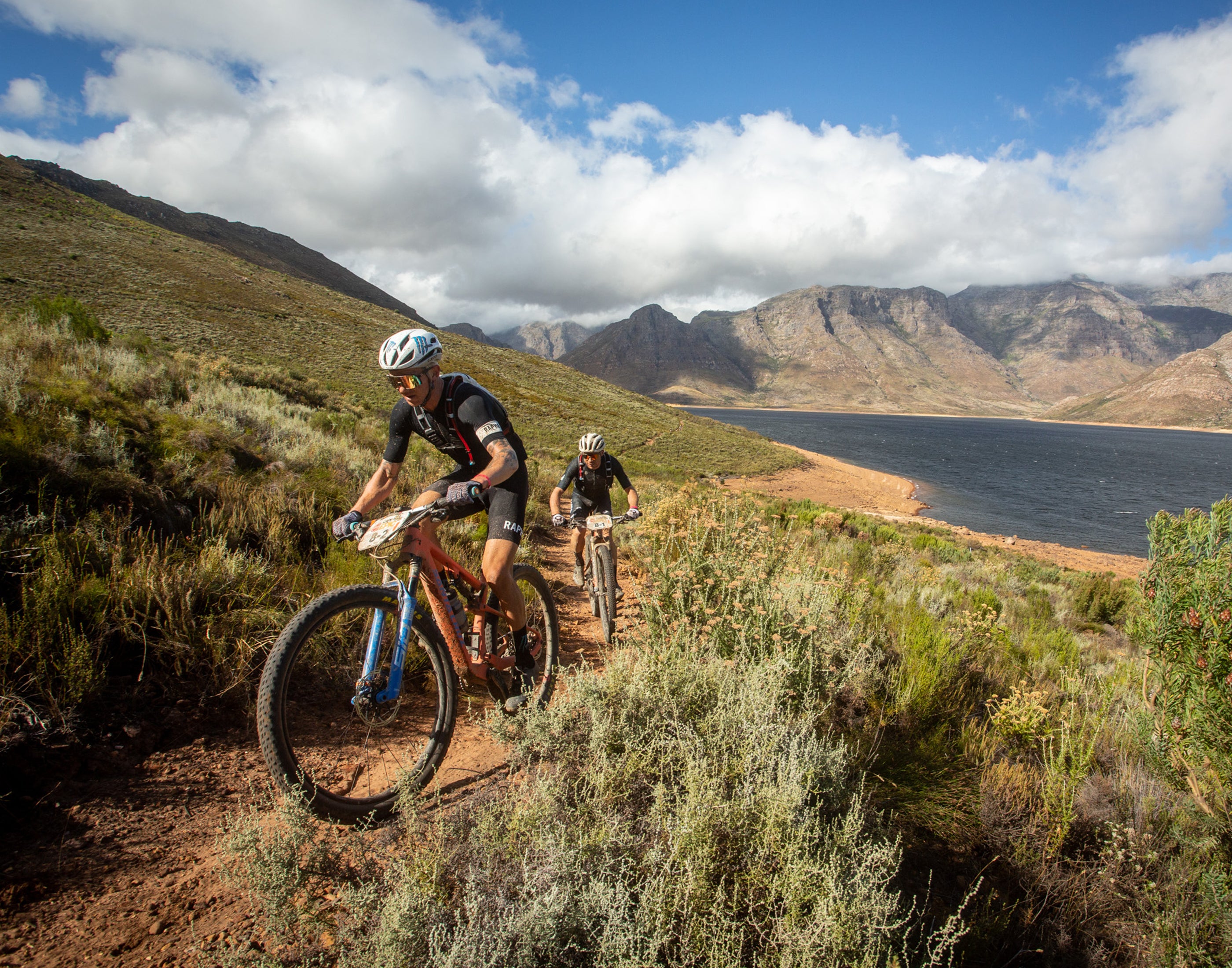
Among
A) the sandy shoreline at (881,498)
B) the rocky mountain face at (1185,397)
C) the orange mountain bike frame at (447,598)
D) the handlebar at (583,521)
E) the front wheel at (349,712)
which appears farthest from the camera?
the rocky mountain face at (1185,397)

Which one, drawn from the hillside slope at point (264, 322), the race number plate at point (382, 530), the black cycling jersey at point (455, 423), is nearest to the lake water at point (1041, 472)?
the hillside slope at point (264, 322)

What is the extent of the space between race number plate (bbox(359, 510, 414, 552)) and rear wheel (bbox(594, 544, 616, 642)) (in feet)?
9.27

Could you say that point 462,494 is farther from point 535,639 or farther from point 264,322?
point 264,322

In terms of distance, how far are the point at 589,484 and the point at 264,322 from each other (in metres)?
40.7

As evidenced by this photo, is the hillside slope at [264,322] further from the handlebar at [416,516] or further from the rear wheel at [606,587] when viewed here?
the handlebar at [416,516]

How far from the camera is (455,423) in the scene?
3400mm

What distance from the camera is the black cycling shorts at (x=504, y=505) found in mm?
3469

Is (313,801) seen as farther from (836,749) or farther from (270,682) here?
(836,749)

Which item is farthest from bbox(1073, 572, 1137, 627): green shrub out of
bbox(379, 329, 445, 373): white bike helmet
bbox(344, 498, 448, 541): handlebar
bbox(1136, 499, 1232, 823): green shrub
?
bbox(379, 329, 445, 373): white bike helmet

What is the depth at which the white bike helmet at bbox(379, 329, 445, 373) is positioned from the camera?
312cm

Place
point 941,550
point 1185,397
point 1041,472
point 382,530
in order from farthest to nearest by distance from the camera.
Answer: point 1185,397 < point 1041,472 < point 941,550 < point 382,530

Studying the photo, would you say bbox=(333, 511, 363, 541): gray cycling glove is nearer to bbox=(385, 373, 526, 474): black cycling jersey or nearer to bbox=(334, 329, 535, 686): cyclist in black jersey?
bbox=(334, 329, 535, 686): cyclist in black jersey

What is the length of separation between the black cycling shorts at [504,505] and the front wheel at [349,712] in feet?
2.47

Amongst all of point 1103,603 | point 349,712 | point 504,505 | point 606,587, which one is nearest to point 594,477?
point 606,587
